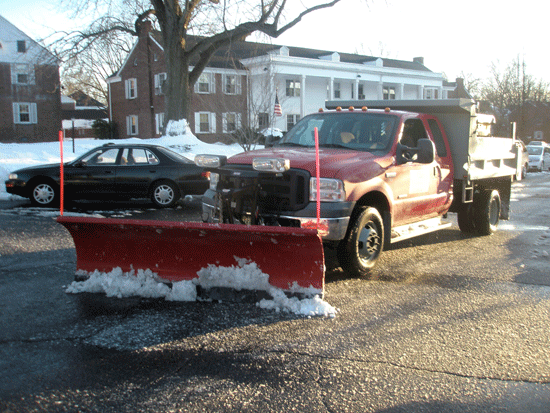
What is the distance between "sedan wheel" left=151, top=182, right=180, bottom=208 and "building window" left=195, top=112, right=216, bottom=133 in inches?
1121

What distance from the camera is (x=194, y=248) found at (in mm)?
5250

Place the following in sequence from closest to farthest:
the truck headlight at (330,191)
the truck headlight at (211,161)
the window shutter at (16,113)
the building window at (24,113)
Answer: the truck headlight at (330,191) < the truck headlight at (211,161) < the window shutter at (16,113) < the building window at (24,113)

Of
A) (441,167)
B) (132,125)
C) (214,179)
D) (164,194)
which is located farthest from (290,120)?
(214,179)

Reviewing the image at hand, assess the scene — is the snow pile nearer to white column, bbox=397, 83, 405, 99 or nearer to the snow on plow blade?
the snow on plow blade

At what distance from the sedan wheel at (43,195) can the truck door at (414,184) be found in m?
8.15

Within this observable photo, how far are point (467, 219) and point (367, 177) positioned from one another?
3.97 m

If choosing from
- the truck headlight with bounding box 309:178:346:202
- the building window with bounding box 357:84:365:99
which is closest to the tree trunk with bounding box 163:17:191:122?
the truck headlight with bounding box 309:178:346:202

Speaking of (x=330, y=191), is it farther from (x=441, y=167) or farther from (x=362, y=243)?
(x=441, y=167)

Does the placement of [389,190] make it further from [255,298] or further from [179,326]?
[179,326]

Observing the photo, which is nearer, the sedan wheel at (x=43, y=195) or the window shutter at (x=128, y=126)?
the sedan wheel at (x=43, y=195)

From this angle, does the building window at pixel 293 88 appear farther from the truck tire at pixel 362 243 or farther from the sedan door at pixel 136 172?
the truck tire at pixel 362 243

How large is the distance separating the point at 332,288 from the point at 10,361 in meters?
3.11

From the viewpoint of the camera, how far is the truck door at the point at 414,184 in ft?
21.7

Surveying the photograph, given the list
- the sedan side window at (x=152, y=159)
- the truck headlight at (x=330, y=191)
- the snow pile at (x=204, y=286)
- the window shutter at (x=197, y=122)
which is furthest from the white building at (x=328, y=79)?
the snow pile at (x=204, y=286)
